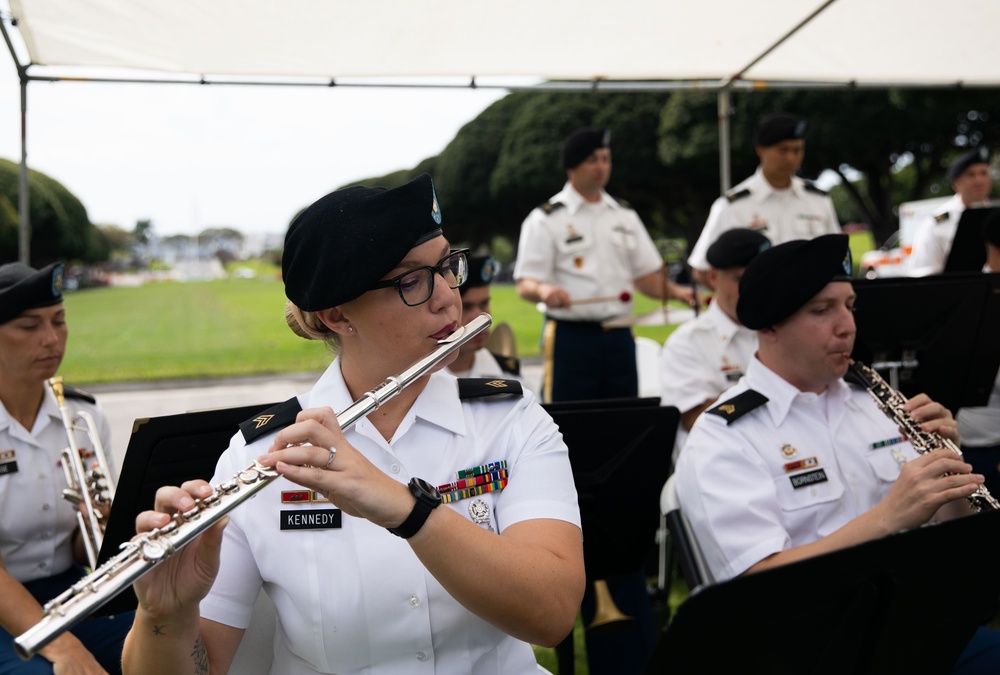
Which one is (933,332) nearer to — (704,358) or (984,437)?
(704,358)

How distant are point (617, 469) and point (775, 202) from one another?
3367 millimetres

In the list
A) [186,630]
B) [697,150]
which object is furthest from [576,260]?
[697,150]

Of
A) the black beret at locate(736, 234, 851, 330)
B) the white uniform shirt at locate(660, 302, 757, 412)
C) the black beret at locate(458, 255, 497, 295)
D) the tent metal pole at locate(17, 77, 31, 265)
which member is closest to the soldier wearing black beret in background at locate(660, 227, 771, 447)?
the white uniform shirt at locate(660, 302, 757, 412)

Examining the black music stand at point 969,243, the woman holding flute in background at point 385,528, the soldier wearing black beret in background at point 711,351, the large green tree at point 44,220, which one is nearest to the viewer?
the woman holding flute in background at point 385,528

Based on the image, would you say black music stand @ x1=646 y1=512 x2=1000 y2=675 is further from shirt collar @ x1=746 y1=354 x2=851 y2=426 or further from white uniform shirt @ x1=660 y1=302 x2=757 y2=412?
white uniform shirt @ x1=660 y1=302 x2=757 y2=412

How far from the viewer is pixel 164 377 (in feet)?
48.4

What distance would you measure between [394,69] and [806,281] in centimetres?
320

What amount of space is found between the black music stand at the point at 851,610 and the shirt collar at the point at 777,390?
84cm

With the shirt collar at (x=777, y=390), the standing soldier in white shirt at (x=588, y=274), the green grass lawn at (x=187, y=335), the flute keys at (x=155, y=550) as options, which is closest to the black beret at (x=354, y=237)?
the flute keys at (x=155, y=550)

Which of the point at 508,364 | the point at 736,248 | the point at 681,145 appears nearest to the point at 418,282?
the point at 736,248

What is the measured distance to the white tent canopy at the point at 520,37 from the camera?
4207 millimetres

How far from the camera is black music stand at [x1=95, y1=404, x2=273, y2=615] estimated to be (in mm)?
2053

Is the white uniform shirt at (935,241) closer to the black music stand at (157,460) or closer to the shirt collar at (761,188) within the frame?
the shirt collar at (761,188)

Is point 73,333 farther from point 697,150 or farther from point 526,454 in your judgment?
point 526,454
